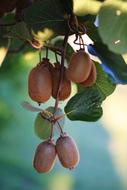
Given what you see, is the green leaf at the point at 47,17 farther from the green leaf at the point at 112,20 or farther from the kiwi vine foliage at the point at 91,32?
the green leaf at the point at 112,20

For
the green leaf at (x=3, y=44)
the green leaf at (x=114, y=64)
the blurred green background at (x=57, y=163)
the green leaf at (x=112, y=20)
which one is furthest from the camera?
the blurred green background at (x=57, y=163)

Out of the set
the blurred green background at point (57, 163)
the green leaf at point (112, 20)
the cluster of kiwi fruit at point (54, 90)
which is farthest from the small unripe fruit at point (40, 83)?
the blurred green background at point (57, 163)

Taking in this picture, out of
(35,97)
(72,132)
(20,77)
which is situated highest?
(20,77)

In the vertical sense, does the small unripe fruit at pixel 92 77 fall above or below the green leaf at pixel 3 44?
below

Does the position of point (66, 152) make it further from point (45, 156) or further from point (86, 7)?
point (86, 7)

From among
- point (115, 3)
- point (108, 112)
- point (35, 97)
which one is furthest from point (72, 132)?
point (115, 3)

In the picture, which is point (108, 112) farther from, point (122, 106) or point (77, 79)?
point (77, 79)

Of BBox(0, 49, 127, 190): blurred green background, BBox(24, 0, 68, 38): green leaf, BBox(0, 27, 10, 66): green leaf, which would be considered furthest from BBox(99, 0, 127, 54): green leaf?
BBox(0, 49, 127, 190): blurred green background
